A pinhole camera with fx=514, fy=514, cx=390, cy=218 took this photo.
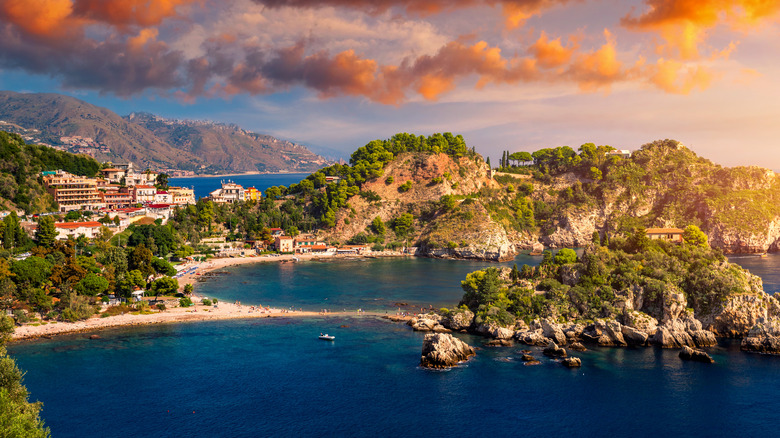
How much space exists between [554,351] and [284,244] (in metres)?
85.8

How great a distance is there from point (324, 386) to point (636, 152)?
140132 millimetres

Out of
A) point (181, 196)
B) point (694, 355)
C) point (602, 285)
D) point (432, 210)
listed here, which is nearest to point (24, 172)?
point (181, 196)

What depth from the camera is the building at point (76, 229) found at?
96.0m

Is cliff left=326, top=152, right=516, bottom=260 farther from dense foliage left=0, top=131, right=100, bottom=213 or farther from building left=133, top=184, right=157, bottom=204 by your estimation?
dense foliage left=0, top=131, right=100, bottom=213

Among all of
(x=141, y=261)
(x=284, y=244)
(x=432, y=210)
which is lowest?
(x=141, y=261)

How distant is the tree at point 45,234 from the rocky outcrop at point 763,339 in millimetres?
101169

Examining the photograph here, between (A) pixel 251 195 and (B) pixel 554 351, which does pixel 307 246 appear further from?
(B) pixel 554 351

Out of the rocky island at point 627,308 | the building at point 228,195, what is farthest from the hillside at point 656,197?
the building at point 228,195

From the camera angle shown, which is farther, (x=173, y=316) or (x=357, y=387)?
(x=173, y=316)

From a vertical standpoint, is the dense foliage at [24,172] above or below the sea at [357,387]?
above

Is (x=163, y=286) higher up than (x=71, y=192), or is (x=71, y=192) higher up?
(x=71, y=192)

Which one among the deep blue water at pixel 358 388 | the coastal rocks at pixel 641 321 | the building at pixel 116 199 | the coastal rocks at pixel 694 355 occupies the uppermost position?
the building at pixel 116 199

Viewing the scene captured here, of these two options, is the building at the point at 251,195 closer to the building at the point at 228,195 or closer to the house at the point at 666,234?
the building at the point at 228,195

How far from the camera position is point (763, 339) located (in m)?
57.2
